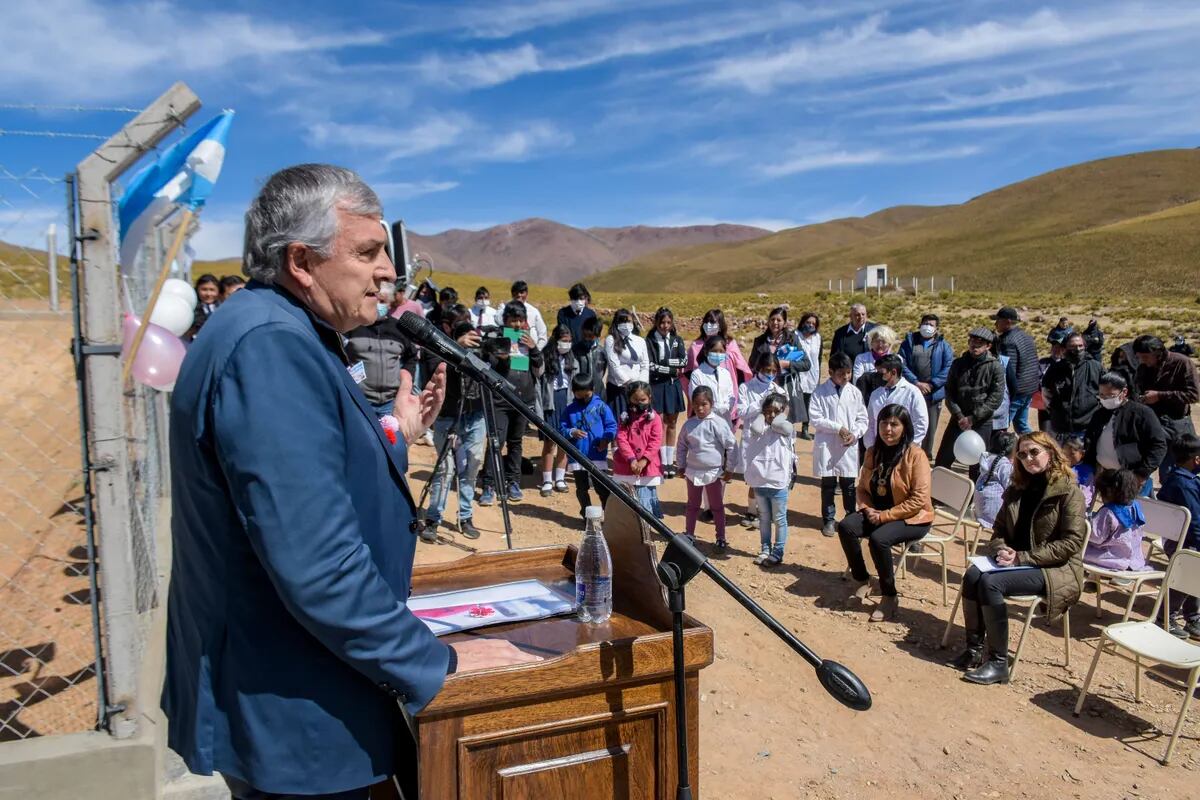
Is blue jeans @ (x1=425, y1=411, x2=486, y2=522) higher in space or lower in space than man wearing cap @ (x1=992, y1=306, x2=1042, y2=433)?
lower

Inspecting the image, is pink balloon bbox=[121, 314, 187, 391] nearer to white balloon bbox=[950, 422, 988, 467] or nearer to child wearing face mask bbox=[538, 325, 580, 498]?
child wearing face mask bbox=[538, 325, 580, 498]

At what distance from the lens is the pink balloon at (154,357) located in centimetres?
491

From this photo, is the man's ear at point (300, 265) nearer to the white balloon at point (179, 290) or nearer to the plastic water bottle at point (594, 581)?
the plastic water bottle at point (594, 581)

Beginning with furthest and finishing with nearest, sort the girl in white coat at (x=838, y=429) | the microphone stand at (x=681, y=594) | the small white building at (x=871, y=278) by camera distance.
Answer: the small white building at (x=871, y=278) < the girl in white coat at (x=838, y=429) < the microphone stand at (x=681, y=594)

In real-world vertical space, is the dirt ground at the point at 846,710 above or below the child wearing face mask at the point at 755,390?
below

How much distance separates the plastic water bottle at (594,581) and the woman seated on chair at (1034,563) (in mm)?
4096

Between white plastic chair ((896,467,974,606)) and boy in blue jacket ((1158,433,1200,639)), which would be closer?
boy in blue jacket ((1158,433,1200,639))

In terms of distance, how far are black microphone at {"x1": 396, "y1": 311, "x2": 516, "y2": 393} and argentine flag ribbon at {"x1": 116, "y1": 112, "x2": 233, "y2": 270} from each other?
227 cm

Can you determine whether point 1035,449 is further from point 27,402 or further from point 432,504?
point 27,402

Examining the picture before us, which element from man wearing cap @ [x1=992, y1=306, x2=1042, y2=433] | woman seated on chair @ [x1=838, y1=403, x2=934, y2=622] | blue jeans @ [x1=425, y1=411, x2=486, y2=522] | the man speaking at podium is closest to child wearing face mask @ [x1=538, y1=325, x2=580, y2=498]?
blue jeans @ [x1=425, y1=411, x2=486, y2=522]

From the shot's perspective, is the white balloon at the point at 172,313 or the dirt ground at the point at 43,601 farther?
the white balloon at the point at 172,313

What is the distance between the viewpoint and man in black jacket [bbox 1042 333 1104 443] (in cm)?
952

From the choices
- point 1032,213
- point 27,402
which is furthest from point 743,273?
point 27,402

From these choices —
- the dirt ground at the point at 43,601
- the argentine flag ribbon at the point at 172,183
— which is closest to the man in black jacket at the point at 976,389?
the argentine flag ribbon at the point at 172,183
